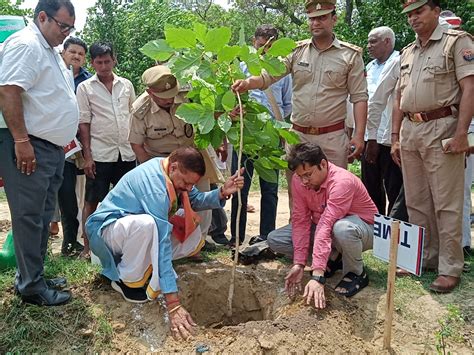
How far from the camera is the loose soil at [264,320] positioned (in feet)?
9.45

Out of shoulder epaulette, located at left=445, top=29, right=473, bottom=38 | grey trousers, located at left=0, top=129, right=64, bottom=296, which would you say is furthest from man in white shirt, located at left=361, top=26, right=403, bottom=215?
grey trousers, located at left=0, top=129, right=64, bottom=296

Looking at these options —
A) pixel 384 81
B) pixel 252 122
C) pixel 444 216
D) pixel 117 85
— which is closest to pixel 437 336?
pixel 444 216

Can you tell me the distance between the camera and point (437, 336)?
2.94 meters

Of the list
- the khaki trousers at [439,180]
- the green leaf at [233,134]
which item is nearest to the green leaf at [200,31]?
the green leaf at [233,134]

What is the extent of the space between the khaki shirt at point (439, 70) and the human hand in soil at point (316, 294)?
4.84 feet

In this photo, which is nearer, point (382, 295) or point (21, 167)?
point (21, 167)

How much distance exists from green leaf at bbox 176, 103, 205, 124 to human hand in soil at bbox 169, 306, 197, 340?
119 centimetres

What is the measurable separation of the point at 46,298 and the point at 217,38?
2.01 meters

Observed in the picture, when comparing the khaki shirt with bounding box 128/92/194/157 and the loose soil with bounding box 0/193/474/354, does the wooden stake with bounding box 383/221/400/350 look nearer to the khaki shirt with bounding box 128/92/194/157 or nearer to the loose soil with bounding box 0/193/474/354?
the loose soil with bounding box 0/193/474/354

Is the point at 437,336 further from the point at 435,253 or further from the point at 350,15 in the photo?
the point at 350,15

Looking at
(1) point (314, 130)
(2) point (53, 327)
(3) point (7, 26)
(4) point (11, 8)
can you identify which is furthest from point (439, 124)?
(4) point (11, 8)

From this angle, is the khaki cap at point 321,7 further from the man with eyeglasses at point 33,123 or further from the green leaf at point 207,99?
the man with eyeglasses at point 33,123

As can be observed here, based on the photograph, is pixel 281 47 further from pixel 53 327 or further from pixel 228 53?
pixel 53 327

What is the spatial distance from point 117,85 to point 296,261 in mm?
2233
